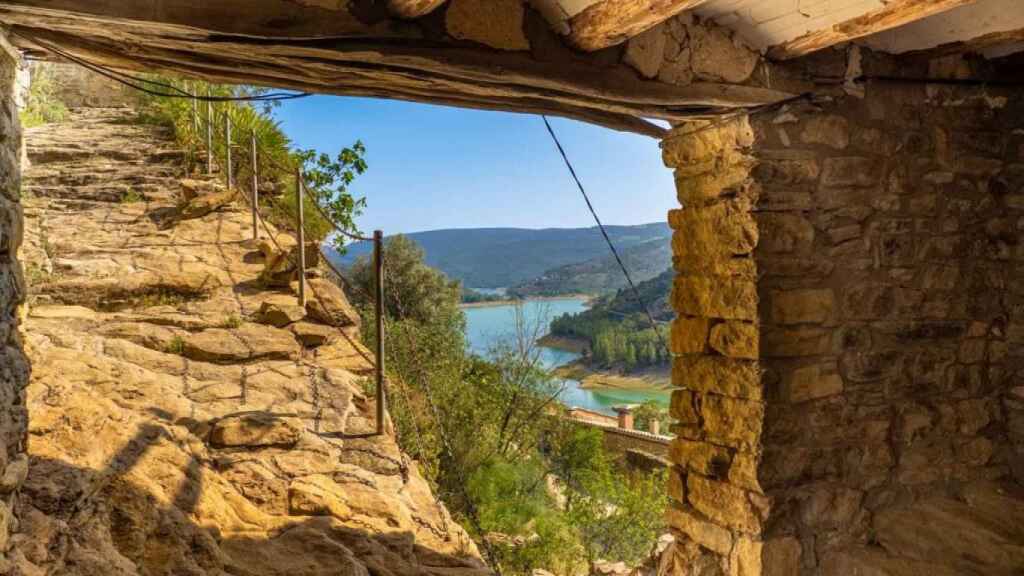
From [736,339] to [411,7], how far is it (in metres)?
1.50

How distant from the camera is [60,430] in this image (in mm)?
2354

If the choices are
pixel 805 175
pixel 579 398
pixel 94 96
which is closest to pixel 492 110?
pixel 805 175

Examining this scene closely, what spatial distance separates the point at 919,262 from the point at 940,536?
0.95 meters

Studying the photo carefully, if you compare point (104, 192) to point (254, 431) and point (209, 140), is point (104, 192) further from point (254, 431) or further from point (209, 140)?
point (254, 431)

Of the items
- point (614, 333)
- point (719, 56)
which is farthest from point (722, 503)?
point (614, 333)

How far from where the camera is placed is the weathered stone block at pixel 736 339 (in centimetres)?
235

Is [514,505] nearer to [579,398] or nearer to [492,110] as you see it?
[492,110]

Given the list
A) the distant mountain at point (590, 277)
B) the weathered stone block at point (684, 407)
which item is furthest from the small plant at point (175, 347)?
the distant mountain at point (590, 277)

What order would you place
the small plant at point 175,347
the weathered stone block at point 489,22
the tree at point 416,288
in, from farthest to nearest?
the tree at point 416,288 → the small plant at point 175,347 → the weathered stone block at point 489,22

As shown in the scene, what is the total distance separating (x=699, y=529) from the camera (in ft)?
8.44

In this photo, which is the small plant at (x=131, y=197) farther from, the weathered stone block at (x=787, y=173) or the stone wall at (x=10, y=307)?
the weathered stone block at (x=787, y=173)

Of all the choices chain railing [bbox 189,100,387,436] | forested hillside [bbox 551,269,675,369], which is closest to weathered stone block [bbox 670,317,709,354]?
chain railing [bbox 189,100,387,436]

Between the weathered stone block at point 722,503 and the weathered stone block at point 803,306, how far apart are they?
0.62 meters

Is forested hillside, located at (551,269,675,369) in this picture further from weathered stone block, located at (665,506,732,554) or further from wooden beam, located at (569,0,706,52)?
wooden beam, located at (569,0,706,52)
